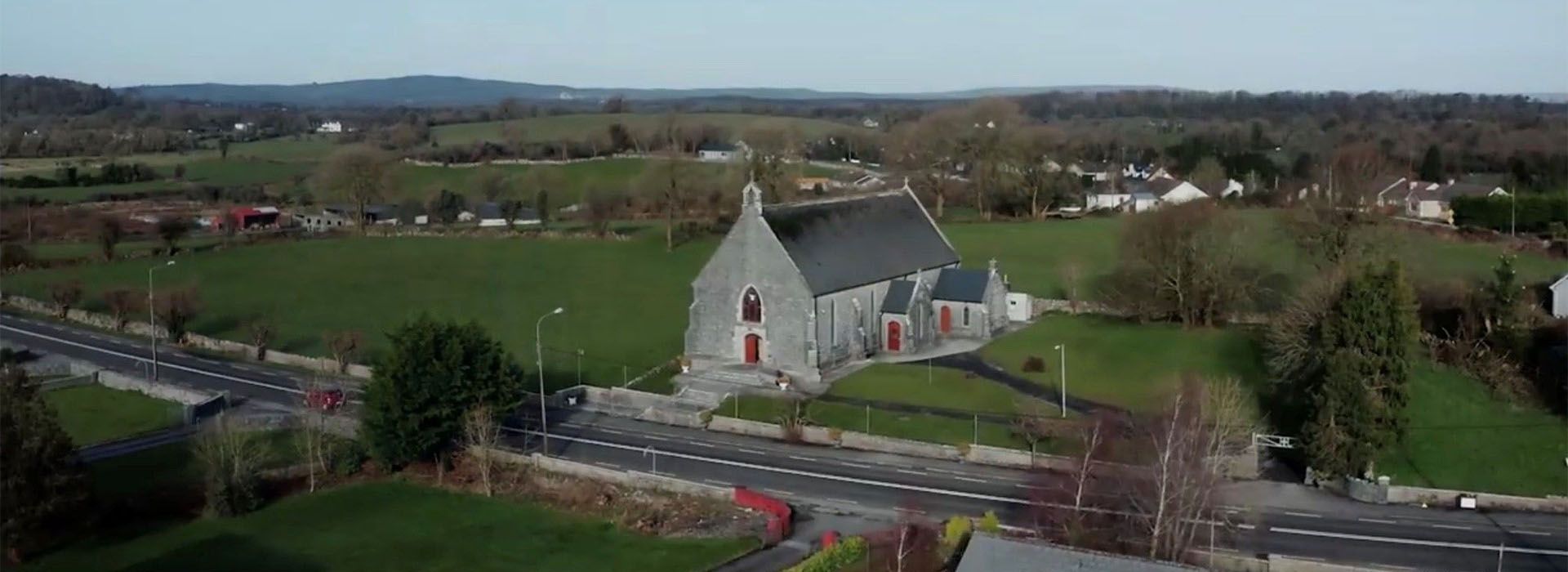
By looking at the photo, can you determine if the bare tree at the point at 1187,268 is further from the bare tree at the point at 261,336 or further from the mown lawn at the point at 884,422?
the bare tree at the point at 261,336

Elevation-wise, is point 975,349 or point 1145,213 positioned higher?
point 1145,213

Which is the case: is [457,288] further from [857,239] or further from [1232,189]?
[1232,189]

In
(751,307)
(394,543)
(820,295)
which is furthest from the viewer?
(751,307)

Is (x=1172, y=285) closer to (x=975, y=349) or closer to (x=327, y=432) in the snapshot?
(x=975, y=349)

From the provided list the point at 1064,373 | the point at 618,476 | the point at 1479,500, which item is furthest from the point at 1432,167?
the point at 618,476

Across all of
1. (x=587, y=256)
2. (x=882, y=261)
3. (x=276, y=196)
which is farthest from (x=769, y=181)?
(x=276, y=196)

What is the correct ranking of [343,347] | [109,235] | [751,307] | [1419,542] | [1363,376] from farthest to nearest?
[109,235] < [343,347] < [751,307] < [1363,376] < [1419,542]

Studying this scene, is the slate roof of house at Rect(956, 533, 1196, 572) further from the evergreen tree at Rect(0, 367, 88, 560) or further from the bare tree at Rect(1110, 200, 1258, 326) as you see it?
the bare tree at Rect(1110, 200, 1258, 326)

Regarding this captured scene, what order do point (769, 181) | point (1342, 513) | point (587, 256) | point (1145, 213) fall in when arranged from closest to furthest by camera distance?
point (1342, 513)
point (1145, 213)
point (587, 256)
point (769, 181)
